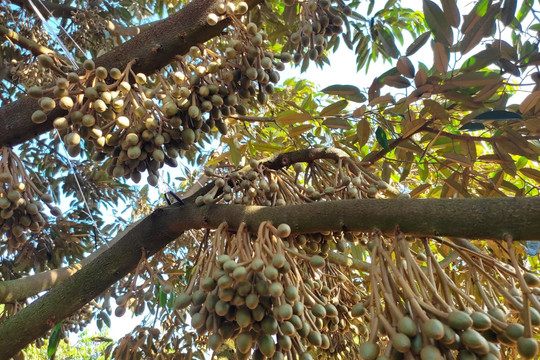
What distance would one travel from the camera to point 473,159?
1.80 m

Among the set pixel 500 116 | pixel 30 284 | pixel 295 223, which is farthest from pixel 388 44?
pixel 30 284

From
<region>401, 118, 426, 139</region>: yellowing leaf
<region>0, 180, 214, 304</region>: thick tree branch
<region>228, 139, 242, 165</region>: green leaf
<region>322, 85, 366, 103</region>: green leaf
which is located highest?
<region>228, 139, 242, 165</region>: green leaf

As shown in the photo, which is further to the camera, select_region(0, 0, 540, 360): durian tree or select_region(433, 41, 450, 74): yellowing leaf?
select_region(433, 41, 450, 74): yellowing leaf

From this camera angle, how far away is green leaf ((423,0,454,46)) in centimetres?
158

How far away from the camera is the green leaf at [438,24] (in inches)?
62.1

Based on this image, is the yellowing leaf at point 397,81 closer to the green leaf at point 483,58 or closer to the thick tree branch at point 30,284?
the green leaf at point 483,58

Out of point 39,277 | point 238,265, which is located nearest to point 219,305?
point 238,265

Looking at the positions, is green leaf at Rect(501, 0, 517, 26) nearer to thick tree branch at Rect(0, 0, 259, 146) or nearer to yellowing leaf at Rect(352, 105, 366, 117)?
yellowing leaf at Rect(352, 105, 366, 117)

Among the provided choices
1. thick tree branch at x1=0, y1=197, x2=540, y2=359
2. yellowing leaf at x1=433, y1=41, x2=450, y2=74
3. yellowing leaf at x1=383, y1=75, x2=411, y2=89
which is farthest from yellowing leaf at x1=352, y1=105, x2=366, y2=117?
thick tree branch at x1=0, y1=197, x2=540, y2=359

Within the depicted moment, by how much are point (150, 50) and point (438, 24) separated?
102 centimetres

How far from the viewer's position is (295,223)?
121 centimetres

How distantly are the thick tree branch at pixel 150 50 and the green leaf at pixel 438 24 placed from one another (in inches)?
28.4

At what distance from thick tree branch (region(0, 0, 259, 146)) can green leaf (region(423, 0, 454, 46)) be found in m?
0.72

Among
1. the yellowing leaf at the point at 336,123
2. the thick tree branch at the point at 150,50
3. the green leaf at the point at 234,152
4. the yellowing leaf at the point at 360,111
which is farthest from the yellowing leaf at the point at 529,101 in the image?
the green leaf at the point at 234,152
